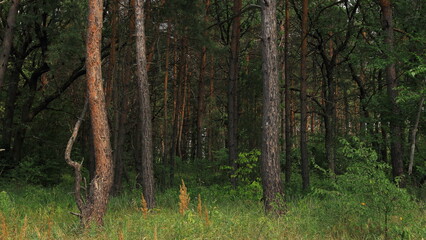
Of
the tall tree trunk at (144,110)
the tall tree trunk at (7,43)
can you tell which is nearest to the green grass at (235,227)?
the tall tree trunk at (144,110)

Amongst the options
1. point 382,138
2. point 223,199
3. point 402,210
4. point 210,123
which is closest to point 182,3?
point 223,199

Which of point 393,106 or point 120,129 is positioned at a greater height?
point 393,106

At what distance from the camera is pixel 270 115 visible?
9.81m

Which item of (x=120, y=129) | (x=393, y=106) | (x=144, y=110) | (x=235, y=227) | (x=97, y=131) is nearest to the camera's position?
(x=235, y=227)

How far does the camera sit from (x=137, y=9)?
35.1 feet

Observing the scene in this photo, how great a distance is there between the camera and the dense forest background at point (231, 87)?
11570 millimetres

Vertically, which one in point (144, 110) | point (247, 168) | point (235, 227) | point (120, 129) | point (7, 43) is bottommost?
point (235, 227)

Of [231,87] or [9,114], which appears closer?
[231,87]

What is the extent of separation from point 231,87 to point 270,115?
18.0ft

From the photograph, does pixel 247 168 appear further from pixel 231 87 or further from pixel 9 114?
pixel 9 114

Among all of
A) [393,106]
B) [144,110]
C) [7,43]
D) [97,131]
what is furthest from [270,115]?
[7,43]

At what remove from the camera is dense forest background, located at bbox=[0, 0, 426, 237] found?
11570mm

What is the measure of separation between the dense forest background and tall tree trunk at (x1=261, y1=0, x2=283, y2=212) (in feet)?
0.24

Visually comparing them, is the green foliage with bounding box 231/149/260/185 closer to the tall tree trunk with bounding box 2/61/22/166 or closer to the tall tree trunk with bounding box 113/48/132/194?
the tall tree trunk with bounding box 113/48/132/194
